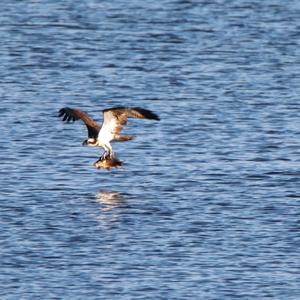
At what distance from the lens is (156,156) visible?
64.2ft

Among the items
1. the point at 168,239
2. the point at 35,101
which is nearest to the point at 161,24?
the point at 35,101

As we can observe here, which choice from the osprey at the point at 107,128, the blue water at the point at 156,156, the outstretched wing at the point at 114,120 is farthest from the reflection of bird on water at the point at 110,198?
the outstretched wing at the point at 114,120

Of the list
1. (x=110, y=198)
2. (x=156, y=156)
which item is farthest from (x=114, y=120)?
(x=156, y=156)

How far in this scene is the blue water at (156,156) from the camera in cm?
1453

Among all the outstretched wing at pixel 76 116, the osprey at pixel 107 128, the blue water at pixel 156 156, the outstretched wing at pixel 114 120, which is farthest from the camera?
the outstretched wing at pixel 76 116

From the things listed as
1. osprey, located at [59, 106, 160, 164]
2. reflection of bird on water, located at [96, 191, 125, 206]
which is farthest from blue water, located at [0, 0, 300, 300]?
osprey, located at [59, 106, 160, 164]

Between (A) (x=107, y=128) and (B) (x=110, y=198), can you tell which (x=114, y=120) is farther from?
(B) (x=110, y=198)

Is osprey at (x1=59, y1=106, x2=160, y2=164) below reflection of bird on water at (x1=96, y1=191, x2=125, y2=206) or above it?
above

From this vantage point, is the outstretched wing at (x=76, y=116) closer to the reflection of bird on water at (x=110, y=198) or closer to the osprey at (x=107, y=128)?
the osprey at (x=107, y=128)

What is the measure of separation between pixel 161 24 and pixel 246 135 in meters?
9.71

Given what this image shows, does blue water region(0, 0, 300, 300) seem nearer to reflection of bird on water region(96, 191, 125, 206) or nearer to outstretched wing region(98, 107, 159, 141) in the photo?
reflection of bird on water region(96, 191, 125, 206)

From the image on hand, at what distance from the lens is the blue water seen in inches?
572

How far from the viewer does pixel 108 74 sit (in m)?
25.2

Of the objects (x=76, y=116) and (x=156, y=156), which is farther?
(x=156, y=156)
